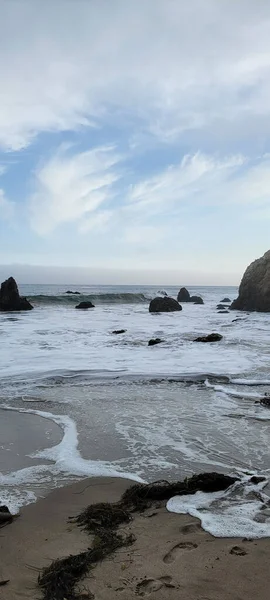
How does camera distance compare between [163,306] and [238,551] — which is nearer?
[238,551]

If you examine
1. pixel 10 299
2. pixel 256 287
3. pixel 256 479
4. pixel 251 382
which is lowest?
pixel 251 382

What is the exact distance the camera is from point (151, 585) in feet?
7.37

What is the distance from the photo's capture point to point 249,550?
259 cm

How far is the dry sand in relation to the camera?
221 cm

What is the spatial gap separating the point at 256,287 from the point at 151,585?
1225 inches

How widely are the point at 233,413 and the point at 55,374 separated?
13.2 ft

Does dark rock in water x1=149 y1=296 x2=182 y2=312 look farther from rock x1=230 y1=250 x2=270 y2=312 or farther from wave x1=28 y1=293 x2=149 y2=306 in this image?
wave x1=28 y1=293 x2=149 y2=306

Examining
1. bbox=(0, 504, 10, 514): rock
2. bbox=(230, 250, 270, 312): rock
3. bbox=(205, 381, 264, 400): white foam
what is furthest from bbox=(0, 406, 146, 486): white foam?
bbox=(230, 250, 270, 312): rock

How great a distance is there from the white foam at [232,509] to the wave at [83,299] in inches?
1450

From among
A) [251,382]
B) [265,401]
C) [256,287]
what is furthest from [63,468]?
[256,287]

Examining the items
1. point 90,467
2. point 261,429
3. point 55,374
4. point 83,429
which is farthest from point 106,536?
point 55,374

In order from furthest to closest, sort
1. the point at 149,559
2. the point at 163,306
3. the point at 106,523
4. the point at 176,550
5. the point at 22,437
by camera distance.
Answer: the point at 163,306, the point at 22,437, the point at 106,523, the point at 176,550, the point at 149,559

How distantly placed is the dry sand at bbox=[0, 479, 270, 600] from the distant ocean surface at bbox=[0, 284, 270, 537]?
225 millimetres

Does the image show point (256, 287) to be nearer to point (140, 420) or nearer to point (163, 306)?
point (163, 306)
